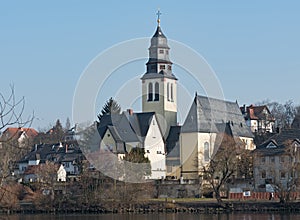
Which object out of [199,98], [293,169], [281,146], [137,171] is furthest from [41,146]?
[293,169]

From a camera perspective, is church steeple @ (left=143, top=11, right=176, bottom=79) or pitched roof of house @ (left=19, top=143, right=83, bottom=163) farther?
pitched roof of house @ (left=19, top=143, right=83, bottom=163)

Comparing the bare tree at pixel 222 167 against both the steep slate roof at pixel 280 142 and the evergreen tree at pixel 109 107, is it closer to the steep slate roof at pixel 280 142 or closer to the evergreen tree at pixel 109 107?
the steep slate roof at pixel 280 142

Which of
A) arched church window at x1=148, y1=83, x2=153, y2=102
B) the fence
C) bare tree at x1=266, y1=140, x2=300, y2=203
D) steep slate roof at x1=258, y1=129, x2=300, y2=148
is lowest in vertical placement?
the fence

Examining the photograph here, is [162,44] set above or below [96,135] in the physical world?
above

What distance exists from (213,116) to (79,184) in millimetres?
25075

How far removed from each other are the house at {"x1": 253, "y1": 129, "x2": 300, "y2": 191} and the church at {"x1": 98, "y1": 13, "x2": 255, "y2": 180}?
260 inches

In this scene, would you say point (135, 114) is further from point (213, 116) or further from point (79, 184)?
point (79, 184)

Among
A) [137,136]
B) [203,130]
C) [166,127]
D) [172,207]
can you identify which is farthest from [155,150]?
[172,207]

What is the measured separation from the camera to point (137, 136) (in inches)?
2832

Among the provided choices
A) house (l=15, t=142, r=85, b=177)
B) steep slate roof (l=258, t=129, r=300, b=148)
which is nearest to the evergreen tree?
house (l=15, t=142, r=85, b=177)

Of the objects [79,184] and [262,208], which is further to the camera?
[79,184]

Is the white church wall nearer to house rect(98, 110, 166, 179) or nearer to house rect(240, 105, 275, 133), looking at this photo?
house rect(98, 110, 166, 179)

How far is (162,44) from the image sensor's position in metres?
79.9

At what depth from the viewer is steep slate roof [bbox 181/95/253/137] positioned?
7294 centimetres
